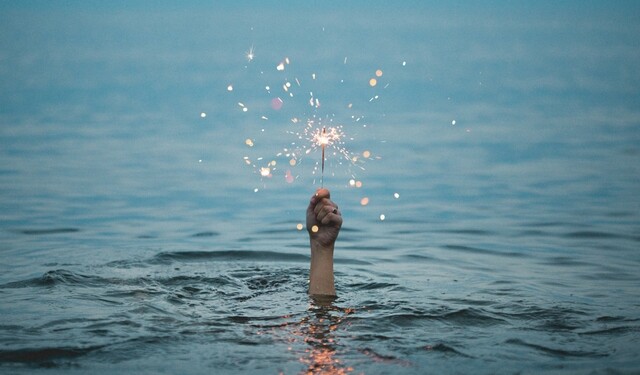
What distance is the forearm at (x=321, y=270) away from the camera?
9242mm

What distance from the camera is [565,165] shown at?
19859 millimetres

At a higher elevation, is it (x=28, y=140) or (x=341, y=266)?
(x=28, y=140)

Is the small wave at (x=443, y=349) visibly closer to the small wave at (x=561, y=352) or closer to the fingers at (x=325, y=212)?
the small wave at (x=561, y=352)

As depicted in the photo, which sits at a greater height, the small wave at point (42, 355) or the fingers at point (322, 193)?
the fingers at point (322, 193)

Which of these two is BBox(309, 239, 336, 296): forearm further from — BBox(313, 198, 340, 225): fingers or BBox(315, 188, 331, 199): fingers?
BBox(315, 188, 331, 199): fingers

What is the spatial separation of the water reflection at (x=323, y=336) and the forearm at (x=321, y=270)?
113mm

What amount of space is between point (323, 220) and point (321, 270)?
59 cm

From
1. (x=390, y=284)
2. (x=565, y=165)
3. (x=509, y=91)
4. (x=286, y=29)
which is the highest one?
(x=286, y=29)

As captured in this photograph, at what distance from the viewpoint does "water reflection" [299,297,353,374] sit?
7.43 meters

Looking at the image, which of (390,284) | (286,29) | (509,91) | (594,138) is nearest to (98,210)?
(390,284)

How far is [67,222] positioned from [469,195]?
21.5ft

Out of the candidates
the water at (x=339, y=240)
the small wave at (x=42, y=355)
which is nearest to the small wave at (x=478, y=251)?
the water at (x=339, y=240)

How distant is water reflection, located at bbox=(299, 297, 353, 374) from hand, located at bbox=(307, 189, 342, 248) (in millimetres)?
A: 574

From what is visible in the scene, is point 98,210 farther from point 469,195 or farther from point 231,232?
point 469,195
